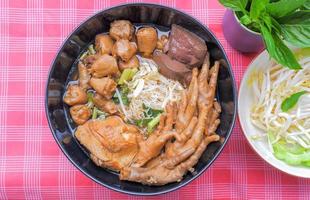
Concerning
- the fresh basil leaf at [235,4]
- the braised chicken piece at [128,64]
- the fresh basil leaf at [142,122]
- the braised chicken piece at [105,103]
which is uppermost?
the fresh basil leaf at [235,4]

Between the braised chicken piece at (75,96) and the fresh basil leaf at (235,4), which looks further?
the braised chicken piece at (75,96)

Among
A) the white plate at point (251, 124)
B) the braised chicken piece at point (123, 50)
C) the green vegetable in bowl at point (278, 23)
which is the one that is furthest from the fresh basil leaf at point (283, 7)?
the braised chicken piece at point (123, 50)

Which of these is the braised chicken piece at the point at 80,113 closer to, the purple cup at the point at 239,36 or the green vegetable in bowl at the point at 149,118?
the green vegetable in bowl at the point at 149,118

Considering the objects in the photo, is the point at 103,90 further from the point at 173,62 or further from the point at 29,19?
the point at 29,19

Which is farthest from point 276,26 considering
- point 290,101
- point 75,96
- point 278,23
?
point 75,96

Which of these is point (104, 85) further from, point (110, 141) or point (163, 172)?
point (163, 172)

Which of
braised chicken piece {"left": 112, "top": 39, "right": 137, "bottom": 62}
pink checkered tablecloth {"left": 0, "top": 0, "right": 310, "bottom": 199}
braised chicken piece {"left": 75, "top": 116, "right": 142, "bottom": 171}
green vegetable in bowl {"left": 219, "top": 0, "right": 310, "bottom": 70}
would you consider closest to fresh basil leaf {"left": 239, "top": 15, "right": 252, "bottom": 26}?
green vegetable in bowl {"left": 219, "top": 0, "right": 310, "bottom": 70}

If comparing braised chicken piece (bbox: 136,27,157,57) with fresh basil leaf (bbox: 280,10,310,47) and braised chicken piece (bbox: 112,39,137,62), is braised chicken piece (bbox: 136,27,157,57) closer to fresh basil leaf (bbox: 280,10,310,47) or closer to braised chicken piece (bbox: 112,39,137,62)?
braised chicken piece (bbox: 112,39,137,62)
